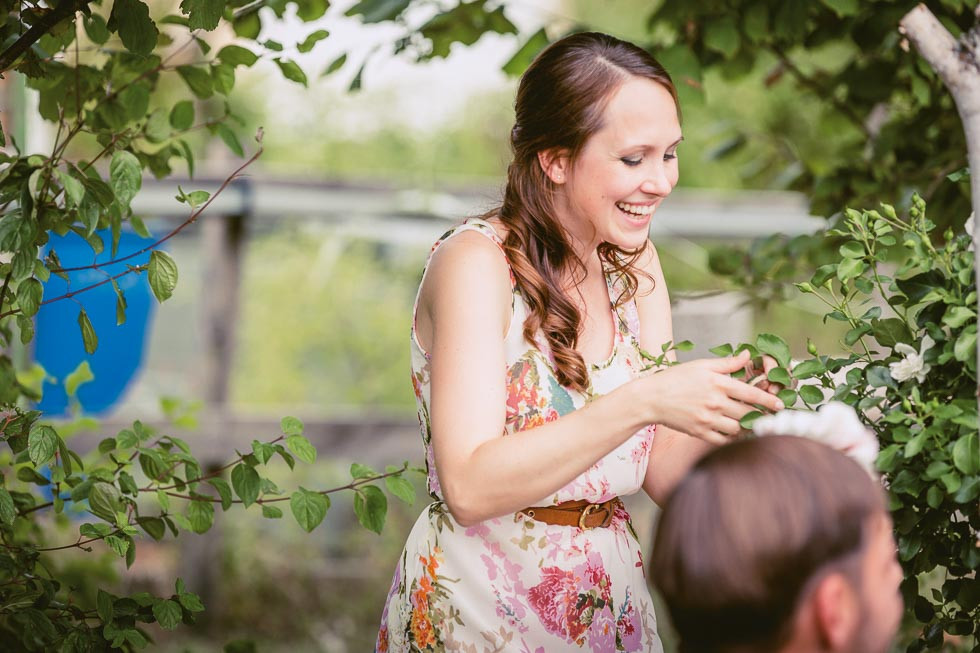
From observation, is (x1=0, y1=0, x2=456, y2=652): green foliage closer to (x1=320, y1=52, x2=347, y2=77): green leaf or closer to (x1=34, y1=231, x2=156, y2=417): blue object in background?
(x1=320, y1=52, x2=347, y2=77): green leaf

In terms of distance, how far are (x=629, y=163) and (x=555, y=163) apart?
0.47 ft

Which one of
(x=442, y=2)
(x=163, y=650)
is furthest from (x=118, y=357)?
(x=442, y=2)

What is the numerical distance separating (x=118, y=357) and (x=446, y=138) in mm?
5830

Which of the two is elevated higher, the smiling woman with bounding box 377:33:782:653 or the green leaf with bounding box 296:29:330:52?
the green leaf with bounding box 296:29:330:52

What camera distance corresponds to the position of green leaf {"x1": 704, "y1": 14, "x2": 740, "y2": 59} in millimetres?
2590

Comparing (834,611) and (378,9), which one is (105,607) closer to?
(834,611)

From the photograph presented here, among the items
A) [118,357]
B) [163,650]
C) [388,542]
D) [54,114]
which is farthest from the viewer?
[388,542]

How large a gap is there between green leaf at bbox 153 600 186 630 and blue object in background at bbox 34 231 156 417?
1.98 metres

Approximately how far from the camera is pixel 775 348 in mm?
1464

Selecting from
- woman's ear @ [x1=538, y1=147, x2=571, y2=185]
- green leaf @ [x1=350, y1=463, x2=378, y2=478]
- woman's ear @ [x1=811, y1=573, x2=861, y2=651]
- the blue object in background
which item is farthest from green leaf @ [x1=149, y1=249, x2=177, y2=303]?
the blue object in background

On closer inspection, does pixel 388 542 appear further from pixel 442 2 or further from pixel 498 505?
pixel 498 505

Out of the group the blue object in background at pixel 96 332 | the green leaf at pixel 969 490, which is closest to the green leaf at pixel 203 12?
Answer: the green leaf at pixel 969 490

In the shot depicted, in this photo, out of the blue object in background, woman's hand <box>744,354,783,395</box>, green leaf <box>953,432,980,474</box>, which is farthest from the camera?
the blue object in background

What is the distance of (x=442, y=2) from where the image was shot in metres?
2.70
